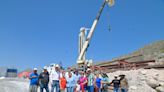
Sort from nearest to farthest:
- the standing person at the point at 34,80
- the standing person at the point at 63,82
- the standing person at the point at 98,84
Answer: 1. the standing person at the point at 34,80
2. the standing person at the point at 63,82
3. the standing person at the point at 98,84

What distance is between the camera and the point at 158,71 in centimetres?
2420

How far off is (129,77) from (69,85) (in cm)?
769

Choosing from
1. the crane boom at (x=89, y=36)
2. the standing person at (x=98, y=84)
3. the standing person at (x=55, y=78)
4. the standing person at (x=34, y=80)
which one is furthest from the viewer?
the crane boom at (x=89, y=36)

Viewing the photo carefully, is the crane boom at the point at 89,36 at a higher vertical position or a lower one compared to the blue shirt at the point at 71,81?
higher

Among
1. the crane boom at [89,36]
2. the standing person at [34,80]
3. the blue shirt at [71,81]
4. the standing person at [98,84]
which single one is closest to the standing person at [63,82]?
the blue shirt at [71,81]

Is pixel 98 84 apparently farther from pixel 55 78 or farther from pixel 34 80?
pixel 34 80

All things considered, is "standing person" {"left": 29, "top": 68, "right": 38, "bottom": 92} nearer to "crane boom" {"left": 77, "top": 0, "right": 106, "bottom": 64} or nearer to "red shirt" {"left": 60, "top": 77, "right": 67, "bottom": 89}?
"red shirt" {"left": 60, "top": 77, "right": 67, "bottom": 89}

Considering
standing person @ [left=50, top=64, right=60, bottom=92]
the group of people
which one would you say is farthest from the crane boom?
standing person @ [left=50, top=64, right=60, bottom=92]

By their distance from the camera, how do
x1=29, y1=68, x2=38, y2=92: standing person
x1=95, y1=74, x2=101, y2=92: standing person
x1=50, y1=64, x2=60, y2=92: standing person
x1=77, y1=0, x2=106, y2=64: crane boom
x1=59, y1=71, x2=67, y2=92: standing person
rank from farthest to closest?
1. x1=77, y1=0, x2=106, y2=64: crane boom
2. x1=95, y1=74, x2=101, y2=92: standing person
3. x1=59, y1=71, x2=67, y2=92: standing person
4. x1=50, y1=64, x2=60, y2=92: standing person
5. x1=29, y1=68, x2=38, y2=92: standing person

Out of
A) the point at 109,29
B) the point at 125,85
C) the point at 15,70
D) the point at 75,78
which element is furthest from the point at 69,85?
the point at 15,70

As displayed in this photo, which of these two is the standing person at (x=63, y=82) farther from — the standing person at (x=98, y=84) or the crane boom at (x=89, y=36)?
the crane boom at (x=89, y=36)

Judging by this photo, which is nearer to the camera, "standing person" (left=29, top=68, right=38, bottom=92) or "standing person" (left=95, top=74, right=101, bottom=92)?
"standing person" (left=29, top=68, right=38, bottom=92)

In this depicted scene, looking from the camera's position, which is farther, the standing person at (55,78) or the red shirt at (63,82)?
the red shirt at (63,82)

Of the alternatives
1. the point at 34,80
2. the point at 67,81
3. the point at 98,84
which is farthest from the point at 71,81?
the point at 34,80
